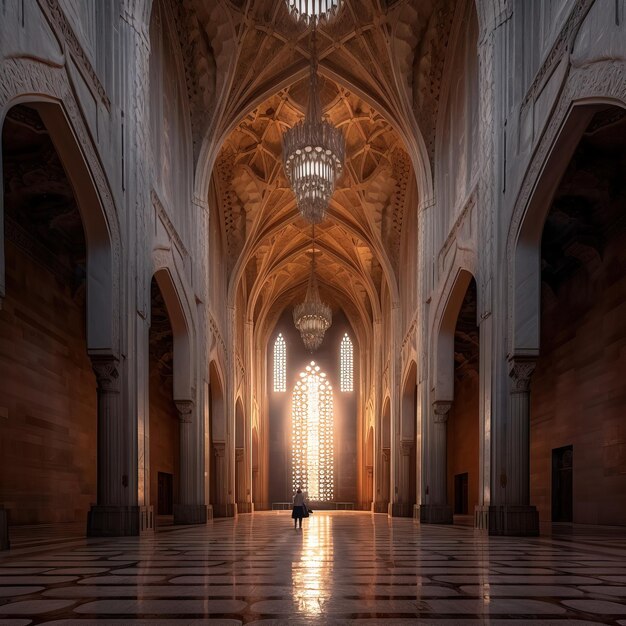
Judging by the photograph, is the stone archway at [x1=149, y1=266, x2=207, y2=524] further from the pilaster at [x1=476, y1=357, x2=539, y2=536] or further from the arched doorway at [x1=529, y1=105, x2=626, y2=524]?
the arched doorway at [x1=529, y1=105, x2=626, y2=524]

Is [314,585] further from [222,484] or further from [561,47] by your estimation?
[222,484]

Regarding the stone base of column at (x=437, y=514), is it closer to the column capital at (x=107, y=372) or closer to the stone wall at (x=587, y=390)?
the stone wall at (x=587, y=390)

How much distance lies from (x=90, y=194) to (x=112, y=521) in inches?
155

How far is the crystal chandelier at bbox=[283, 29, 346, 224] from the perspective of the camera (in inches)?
530

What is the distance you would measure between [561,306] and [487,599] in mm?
11589

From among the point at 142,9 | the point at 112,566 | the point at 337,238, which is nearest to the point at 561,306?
the point at 142,9

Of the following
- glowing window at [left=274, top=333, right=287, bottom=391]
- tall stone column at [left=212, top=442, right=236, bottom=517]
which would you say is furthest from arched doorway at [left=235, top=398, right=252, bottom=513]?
glowing window at [left=274, top=333, right=287, bottom=391]

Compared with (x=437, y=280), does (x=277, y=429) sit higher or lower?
lower

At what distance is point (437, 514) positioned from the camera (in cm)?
1401

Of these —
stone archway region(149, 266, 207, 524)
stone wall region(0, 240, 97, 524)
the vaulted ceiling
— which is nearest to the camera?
stone wall region(0, 240, 97, 524)

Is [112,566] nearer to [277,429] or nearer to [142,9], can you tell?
[142,9]

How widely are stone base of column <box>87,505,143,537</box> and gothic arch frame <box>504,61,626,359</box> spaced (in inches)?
199

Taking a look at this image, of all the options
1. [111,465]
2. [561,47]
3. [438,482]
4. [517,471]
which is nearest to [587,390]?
[438,482]

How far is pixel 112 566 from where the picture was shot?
5.11m
